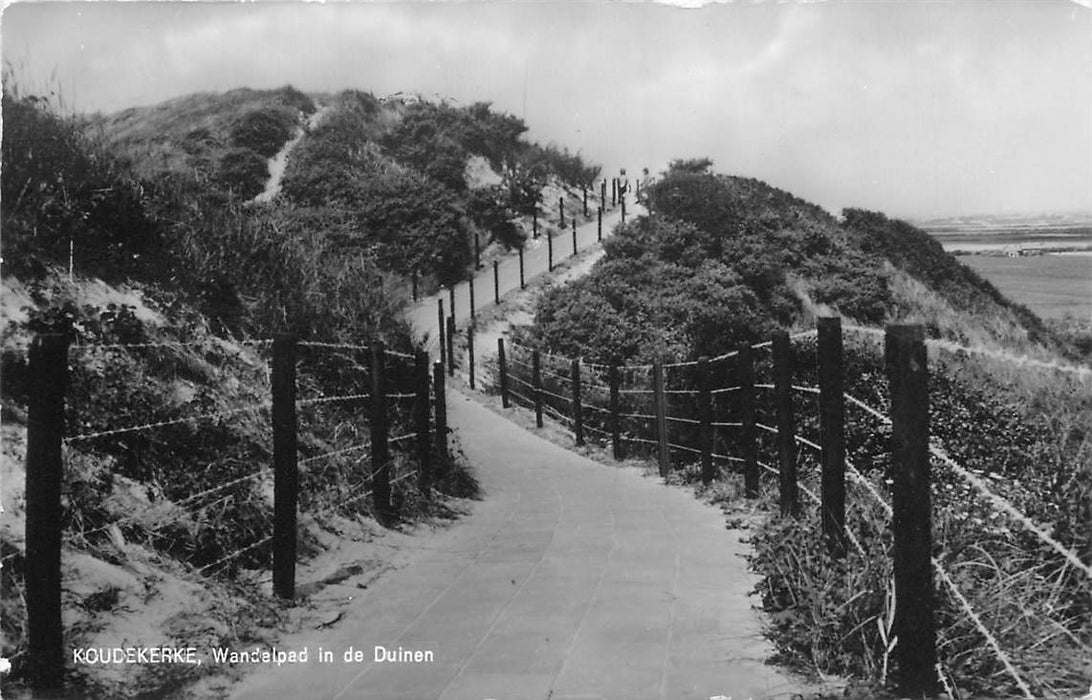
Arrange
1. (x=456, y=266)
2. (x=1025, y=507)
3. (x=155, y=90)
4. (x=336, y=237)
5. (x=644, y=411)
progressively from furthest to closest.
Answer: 1. (x=456, y=266)
2. (x=336, y=237)
3. (x=644, y=411)
4. (x=155, y=90)
5. (x=1025, y=507)

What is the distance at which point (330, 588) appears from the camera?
4.51 meters

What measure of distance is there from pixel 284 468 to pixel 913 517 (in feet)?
9.51

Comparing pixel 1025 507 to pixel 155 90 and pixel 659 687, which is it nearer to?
pixel 659 687

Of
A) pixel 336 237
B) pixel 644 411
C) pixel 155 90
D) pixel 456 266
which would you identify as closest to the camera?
pixel 155 90

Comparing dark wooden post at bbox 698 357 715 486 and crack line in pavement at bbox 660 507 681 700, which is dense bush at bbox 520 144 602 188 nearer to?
dark wooden post at bbox 698 357 715 486

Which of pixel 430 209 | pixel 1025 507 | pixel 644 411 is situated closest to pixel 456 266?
pixel 430 209

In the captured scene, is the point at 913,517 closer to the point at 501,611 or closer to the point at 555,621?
the point at 555,621

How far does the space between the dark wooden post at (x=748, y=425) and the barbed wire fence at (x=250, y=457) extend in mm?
2602

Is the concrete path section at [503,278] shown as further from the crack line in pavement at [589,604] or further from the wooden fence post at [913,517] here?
the wooden fence post at [913,517]

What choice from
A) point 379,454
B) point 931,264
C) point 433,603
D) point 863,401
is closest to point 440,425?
point 379,454

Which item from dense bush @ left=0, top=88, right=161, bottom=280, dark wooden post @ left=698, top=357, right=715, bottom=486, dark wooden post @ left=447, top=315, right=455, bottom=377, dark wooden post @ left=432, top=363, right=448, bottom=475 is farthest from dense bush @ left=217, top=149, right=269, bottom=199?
dark wooden post @ left=698, top=357, right=715, bottom=486

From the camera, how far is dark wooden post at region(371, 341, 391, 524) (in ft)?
19.8

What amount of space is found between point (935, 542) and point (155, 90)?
653 centimetres

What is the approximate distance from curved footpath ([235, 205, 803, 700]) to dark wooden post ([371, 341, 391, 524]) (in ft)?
1.35
